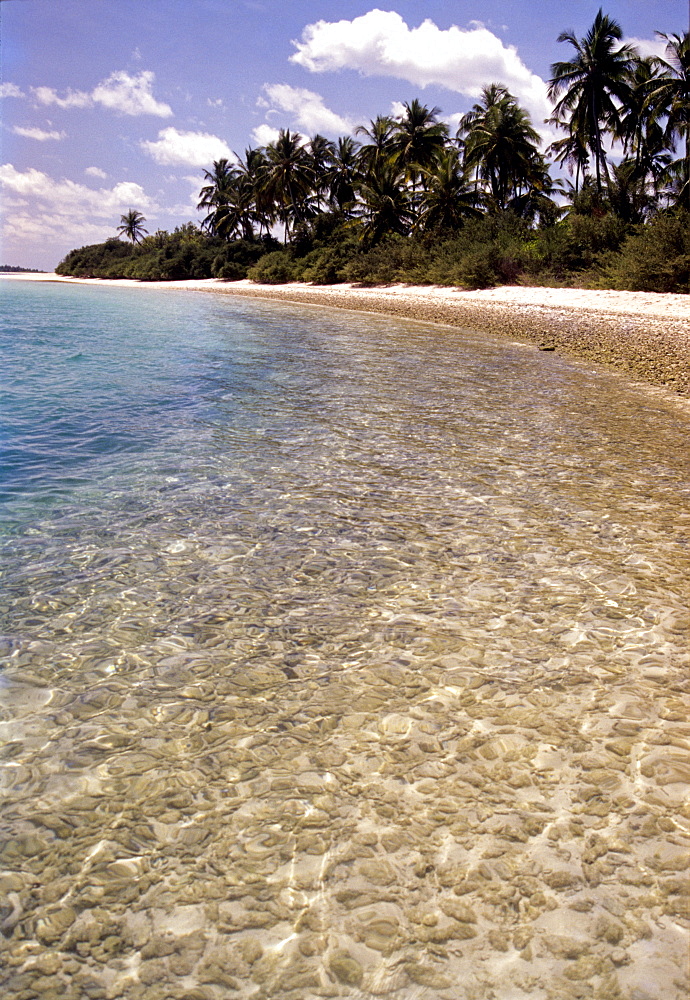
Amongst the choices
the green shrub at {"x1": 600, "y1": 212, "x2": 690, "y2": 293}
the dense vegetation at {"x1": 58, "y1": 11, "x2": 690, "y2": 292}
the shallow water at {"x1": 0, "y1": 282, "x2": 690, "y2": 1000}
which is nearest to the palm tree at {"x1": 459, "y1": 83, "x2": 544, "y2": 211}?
the dense vegetation at {"x1": 58, "y1": 11, "x2": 690, "y2": 292}

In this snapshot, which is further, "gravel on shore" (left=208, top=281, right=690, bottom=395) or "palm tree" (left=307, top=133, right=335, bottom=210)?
"palm tree" (left=307, top=133, right=335, bottom=210)

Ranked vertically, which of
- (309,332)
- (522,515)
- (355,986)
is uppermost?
(309,332)

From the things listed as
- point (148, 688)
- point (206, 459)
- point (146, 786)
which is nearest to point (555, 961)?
point (146, 786)

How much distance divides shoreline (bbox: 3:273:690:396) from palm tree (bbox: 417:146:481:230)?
5.85m

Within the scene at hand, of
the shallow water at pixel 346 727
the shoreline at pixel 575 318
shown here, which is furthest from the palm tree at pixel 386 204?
the shallow water at pixel 346 727

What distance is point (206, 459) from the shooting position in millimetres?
7121

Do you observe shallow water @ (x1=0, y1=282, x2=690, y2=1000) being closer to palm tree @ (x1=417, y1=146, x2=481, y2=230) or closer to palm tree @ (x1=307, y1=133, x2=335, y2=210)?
palm tree @ (x1=417, y1=146, x2=481, y2=230)

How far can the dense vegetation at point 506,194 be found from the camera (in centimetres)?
2703

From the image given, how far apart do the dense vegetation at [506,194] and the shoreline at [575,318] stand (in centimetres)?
144

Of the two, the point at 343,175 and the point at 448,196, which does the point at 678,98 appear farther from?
the point at 343,175

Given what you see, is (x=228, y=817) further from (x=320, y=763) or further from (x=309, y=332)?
(x=309, y=332)

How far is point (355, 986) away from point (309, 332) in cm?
2023

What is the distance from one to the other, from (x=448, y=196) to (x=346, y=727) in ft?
128

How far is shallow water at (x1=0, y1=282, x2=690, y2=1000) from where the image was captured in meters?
2.02
